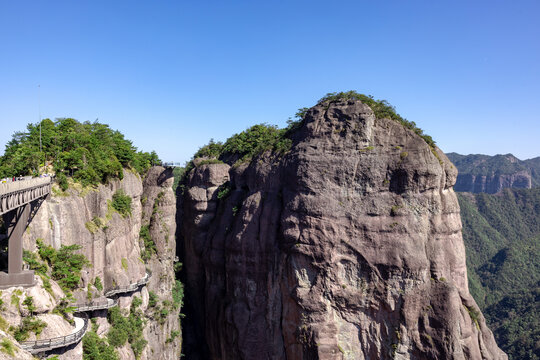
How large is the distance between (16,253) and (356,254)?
82.6 feet

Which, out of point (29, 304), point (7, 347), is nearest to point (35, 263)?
point (29, 304)

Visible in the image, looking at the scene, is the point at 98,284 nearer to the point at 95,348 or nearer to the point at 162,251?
the point at 95,348

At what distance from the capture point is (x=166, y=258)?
4425 centimetres

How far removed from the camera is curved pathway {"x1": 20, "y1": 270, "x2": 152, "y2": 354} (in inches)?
867

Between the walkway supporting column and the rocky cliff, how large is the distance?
1353 mm

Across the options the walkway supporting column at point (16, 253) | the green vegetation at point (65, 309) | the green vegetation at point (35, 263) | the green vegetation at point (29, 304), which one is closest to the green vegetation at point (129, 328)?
the green vegetation at point (65, 309)

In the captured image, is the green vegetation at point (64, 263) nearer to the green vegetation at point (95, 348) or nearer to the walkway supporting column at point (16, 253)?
the walkway supporting column at point (16, 253)

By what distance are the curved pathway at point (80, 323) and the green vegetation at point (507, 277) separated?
85.0 metres

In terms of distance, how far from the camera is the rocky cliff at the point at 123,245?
93.8 ft

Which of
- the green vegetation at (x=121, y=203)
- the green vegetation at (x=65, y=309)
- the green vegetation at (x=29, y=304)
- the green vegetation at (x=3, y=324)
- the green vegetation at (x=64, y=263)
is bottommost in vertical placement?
the green vegetation at (x=65, y=309)

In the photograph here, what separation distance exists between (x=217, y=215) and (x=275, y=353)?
1724 cm

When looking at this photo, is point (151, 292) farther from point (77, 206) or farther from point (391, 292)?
point (391, 292)

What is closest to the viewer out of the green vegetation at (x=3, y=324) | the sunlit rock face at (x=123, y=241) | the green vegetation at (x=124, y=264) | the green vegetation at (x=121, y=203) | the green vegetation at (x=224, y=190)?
the green vegetation at (x=3, y=324)

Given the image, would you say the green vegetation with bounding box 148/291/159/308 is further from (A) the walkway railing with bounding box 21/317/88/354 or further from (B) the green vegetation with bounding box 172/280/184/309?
Answer: (A) the walkway railing with bounding box 21/317/88/354
